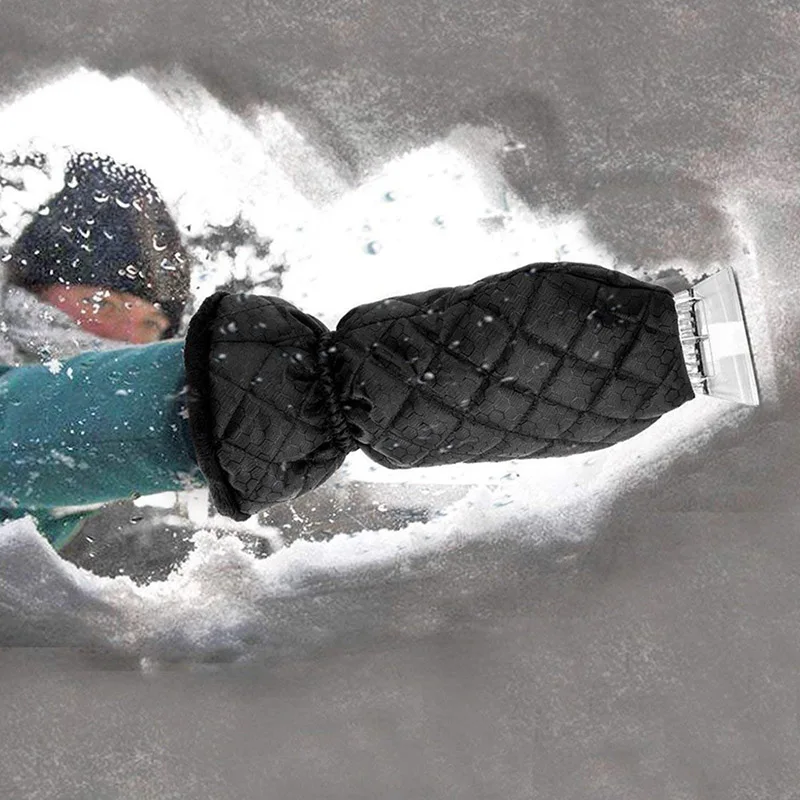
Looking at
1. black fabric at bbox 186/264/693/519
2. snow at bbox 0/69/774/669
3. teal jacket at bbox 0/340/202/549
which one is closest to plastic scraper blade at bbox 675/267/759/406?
black fabric at bbox 186/264/693/519

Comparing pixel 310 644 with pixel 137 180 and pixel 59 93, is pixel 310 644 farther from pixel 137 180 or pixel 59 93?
pixel 59 93

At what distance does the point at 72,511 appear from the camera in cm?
110

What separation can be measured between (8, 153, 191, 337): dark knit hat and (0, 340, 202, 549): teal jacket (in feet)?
0.86

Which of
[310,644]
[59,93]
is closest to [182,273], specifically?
[59,93]

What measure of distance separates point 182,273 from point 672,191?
2.04 feet

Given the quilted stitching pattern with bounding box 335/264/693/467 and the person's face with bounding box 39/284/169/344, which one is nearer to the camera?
the quilted stitching pattern with bounding box 335/264/693/467

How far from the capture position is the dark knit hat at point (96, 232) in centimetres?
113

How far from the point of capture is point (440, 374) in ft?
2.62

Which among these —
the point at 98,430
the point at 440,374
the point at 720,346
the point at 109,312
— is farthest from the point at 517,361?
the point at 109,312

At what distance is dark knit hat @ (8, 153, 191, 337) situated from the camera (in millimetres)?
1134

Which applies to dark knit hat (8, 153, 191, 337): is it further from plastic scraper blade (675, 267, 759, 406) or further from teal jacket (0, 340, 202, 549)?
plastic scraper blade (675, 267, 759, 406)

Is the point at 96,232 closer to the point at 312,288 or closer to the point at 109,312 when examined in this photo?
the point at 109,312

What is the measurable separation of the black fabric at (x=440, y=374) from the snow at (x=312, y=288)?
1.11 ft

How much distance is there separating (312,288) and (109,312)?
256mm
